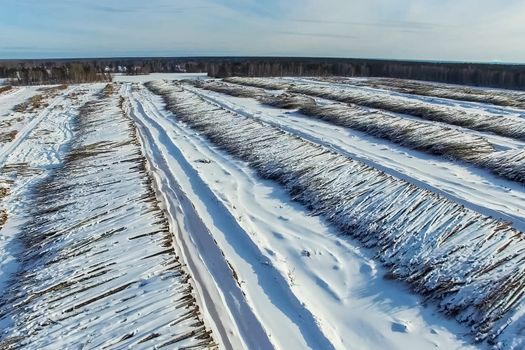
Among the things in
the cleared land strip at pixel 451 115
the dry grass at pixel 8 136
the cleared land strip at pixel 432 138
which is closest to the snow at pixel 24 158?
the dry grass at pixel 8 136

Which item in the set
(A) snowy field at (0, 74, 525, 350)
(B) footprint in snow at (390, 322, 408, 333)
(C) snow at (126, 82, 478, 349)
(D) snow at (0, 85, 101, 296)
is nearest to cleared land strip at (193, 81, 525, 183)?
(A) snowy field at (0, 74, 525, 350)

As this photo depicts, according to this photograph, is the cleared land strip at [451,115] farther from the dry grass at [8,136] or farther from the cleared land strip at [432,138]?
the dry grass at [8,136]

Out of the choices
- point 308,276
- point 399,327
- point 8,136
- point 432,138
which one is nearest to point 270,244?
point 308,276

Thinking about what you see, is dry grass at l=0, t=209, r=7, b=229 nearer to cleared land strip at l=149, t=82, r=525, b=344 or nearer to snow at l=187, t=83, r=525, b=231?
cleared land strip at l=149, t=82, r=525, b=344

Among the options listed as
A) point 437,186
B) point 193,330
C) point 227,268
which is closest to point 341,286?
point 227,268

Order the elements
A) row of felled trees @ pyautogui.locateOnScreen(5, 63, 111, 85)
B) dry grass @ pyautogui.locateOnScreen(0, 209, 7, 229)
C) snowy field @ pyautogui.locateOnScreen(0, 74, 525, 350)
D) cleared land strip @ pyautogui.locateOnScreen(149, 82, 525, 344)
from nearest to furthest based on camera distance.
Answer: snowy field @ pyautogui.locateOnScreen(0, 74, 525, 350), cleared land strip @ pyautogui.locateOnScreen(149, 82, 525, 344), dry grass @ pyautogui.locateOnScreen(0, 209, 7, 229), row of felled trees @ pyautogui.locateOnScreen(5, 63, 111, 85)

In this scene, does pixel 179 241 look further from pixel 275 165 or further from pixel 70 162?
pixel 70 162
